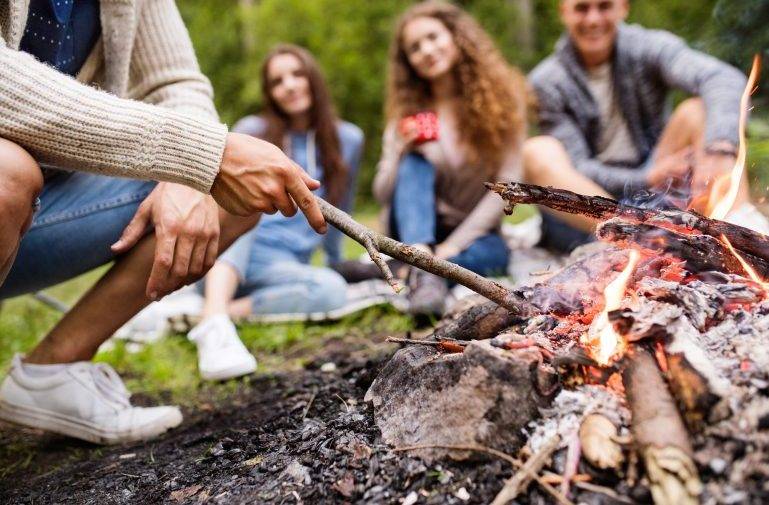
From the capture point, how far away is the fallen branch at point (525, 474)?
1.33 meters

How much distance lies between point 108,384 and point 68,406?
0.55ft

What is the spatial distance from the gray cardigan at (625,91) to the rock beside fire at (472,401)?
2442 millimetres

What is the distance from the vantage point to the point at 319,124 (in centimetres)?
502

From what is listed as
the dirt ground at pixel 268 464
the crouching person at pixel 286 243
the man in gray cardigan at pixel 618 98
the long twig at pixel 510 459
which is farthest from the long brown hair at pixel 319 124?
the long twig at pixel 510 459

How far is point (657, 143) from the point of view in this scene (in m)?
4.08

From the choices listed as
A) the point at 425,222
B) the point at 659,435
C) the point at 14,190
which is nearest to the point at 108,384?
the point at 14,190

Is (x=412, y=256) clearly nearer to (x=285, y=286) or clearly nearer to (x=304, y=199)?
(x=304, y=199)

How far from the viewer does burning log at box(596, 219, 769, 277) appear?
1844 millimetres

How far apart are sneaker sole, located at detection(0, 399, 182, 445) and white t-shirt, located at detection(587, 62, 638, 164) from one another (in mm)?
3217

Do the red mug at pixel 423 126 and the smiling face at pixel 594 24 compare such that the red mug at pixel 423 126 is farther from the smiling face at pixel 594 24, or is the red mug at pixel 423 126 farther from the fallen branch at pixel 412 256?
the fallen branch at pixel 412 256

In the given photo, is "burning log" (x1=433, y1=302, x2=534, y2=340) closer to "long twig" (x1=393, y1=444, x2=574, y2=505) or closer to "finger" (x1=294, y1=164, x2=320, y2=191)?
"long twig" (x1=393, y1=444, x2=574, y2=505)

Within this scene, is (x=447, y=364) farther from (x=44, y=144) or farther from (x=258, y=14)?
(x=258, y=14)

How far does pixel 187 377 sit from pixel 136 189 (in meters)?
1.18

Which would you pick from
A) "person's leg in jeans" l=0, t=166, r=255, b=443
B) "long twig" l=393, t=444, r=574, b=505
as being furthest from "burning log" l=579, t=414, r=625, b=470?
"person's leg in jeans" l=0, t=166, r=255, b=443
